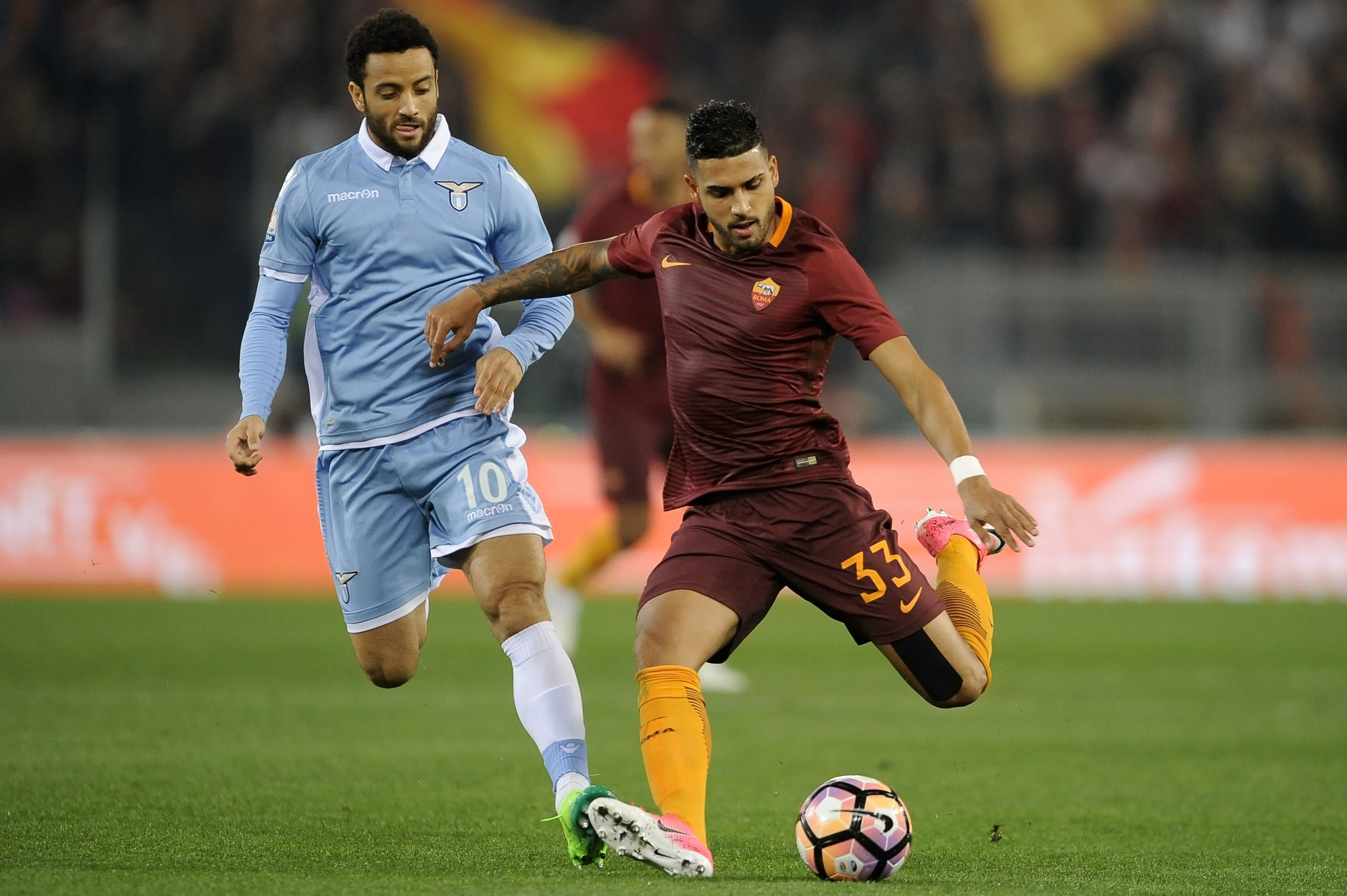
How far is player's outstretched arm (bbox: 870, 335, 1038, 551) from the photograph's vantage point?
4.15 meters

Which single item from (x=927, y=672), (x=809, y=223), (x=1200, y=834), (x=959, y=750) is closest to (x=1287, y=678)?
(x=959, y=750)

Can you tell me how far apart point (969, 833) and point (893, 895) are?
115 centimetres

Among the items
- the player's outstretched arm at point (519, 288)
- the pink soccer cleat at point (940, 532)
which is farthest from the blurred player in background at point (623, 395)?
the player's outstretched arm at point (519, 288)

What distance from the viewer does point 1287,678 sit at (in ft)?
31.2

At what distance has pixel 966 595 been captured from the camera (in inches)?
215

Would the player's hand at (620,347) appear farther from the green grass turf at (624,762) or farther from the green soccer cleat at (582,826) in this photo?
the green soccer cleat at (582,826)

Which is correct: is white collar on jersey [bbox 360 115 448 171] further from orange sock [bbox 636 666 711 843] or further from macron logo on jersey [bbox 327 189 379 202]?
orange sock [bbox 636 666 711 843]

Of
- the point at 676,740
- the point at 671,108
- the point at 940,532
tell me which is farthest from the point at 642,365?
the point at 676,740

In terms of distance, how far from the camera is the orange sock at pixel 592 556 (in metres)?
9.23

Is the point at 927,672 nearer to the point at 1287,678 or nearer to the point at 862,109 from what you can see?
the point at 1287,678

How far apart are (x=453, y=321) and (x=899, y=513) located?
9109 millimetres

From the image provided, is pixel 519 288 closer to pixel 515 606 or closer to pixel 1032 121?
pixel 515 606

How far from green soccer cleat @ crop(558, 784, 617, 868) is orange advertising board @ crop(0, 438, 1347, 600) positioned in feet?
29.7

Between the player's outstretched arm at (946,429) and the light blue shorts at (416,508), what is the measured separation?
114 centimetres
